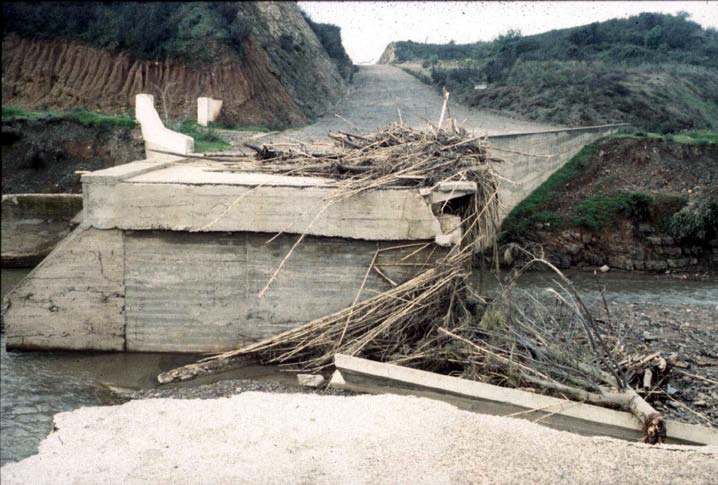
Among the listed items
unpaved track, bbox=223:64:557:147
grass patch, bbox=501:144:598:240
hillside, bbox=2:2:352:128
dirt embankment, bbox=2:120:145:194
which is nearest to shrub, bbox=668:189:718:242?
grass patch, bbox=501:144:598:240

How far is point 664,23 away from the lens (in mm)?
11000

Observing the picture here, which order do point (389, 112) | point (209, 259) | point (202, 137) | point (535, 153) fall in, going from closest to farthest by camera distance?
point (209, 259) < point (535, 153) < point (202, 137) < point (389, 112)

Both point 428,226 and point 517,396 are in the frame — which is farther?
point 428,226

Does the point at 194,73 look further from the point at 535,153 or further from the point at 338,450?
the point at 338,450

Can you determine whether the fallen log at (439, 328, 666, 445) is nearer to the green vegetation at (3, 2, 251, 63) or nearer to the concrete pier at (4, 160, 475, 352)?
the concrete pier at (4, 160, 475, 352)

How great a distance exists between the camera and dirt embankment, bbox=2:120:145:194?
17.9m

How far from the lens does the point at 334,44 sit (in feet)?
121

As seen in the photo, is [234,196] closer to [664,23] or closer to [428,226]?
[428,226]

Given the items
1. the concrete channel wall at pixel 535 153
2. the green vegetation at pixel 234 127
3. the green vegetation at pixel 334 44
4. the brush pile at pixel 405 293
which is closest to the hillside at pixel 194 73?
the green vegetation at pixel 234 127

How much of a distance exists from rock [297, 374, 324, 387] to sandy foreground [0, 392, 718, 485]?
92 centimetres

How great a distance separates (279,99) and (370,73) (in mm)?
14492

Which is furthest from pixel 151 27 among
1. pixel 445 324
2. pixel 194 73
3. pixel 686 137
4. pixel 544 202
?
pixel 194 73

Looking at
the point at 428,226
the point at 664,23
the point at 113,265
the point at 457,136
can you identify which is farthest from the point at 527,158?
the point at 113,265

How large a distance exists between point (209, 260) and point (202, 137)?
32.3 feet
